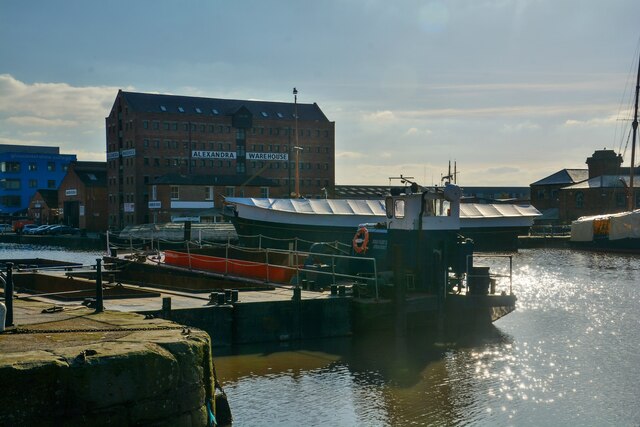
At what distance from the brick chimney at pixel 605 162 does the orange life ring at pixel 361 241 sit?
3226 inches

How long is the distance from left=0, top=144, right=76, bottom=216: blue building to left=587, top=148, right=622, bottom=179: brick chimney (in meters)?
94.7

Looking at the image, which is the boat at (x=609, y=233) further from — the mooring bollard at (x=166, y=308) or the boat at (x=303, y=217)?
the mooring bollard at (x=166, y=308)

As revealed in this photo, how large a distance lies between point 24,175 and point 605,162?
328 feet

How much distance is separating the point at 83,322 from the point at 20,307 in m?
3.89

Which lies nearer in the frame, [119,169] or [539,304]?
[539,304]

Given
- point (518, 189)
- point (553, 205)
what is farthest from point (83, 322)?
point (518, 189)

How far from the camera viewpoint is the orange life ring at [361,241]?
91.0ft

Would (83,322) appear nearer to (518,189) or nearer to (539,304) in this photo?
(539,304)

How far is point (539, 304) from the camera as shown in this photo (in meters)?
35.6

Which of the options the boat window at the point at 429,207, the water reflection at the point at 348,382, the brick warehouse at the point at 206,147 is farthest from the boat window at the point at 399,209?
the brick warehouse at the point at 206,147

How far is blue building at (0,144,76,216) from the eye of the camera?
13312 cm

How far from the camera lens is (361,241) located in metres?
27.9

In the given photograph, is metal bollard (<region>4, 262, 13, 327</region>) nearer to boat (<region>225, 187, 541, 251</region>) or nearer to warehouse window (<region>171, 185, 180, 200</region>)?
boat (<region>225, 187, 541, 251</region>)

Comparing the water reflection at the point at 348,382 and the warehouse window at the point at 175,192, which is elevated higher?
the warehouse window at the point at 175,192
